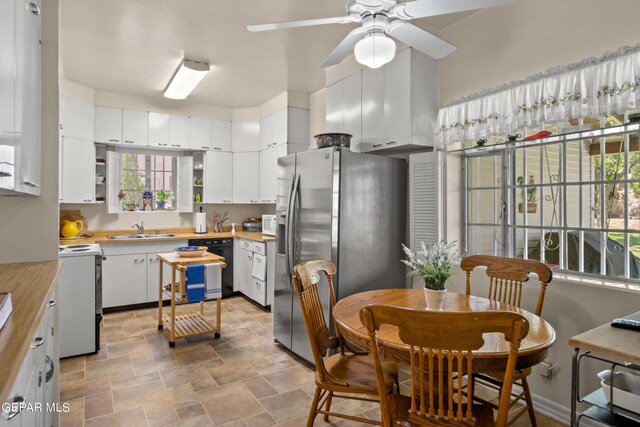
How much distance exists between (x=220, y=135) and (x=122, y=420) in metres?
4.05

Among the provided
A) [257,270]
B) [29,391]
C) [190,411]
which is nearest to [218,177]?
[257,270]

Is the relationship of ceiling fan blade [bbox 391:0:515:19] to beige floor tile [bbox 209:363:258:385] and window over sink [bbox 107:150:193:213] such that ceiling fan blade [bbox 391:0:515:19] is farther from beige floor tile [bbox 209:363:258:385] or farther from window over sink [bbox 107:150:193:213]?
window over sink [bbox 107:150:193:213]

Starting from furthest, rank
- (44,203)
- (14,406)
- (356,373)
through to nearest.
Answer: (44,203) → (356,373) → (14,406)

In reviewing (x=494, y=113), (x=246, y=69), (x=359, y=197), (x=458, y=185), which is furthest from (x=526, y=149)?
(x=246, y=69)

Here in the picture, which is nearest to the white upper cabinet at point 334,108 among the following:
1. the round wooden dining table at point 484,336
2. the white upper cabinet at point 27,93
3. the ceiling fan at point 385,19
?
the ceiling fan at point 385,19

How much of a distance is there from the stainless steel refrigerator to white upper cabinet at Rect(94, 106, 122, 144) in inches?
106

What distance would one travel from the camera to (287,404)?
254 cm

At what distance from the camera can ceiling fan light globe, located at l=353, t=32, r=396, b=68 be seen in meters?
1.82

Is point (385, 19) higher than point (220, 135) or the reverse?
the reverse

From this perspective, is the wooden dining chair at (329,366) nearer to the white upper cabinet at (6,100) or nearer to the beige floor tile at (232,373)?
the beige floor tile at (232,373)

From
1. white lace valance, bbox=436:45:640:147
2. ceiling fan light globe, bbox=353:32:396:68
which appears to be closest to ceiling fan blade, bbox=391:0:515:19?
ceiling fan light globe, bbox=353:32:396:68

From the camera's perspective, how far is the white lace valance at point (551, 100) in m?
2.03

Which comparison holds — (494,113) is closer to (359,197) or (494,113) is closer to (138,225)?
(359,197)

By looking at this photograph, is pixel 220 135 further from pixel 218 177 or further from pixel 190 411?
pixel 190 411
